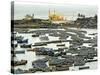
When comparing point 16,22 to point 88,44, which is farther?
point 88,44

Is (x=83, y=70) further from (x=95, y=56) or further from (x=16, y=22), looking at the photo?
(x=16, y=22)

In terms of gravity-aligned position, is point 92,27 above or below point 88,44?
above

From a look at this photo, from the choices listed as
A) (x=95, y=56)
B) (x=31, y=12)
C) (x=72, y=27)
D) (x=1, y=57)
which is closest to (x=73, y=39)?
(x=72, y=27)

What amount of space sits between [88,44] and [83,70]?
9.5 inches


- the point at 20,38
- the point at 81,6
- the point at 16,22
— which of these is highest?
the point at 81,6

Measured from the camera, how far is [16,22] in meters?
2.12

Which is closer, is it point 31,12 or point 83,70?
point 31,12

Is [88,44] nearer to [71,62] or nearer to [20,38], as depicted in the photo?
[71,62]

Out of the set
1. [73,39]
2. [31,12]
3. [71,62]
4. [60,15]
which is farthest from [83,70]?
[31,12]

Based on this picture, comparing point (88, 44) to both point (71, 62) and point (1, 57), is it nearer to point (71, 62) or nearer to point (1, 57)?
point (71, 62)

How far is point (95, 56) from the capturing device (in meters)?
2.42

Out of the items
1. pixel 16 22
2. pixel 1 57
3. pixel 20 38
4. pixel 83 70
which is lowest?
pixel 83 70

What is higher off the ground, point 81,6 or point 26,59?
point 81,6

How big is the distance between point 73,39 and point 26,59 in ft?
1.54
